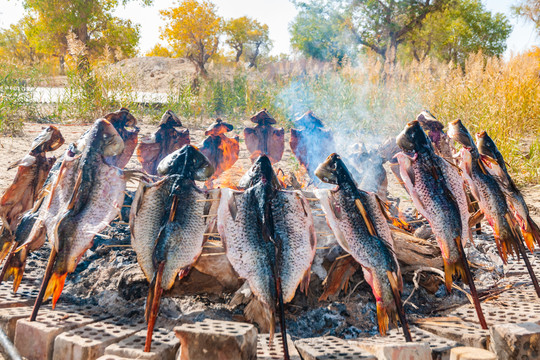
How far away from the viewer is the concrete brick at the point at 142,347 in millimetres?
1865

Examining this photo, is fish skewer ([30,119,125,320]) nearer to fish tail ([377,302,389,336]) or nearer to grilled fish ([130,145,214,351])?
grilled fish ([130,145,214,351])

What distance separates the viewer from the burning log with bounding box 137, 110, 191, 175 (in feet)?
13.5

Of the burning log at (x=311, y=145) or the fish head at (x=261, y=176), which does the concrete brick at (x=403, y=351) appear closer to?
the fish head at (x=261, y=176)

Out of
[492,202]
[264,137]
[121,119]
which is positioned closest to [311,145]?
[264,137]

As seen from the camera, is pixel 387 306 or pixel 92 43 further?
pixel 92 43

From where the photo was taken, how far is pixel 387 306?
2.07m

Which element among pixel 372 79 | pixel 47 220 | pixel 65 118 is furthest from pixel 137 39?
pixel 47 220

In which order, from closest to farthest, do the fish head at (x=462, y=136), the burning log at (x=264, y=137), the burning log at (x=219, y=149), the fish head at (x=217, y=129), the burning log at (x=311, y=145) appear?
the fish head at (x=462, y=136) → the burning log at (x=219, y=149) → the fish head at (x=217, y=129) → the burning log at (x=311, y=145) → the burning log at (x=264, y=137)

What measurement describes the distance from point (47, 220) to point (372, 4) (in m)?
30.0

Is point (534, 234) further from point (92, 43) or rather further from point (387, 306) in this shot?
point (92, 43)

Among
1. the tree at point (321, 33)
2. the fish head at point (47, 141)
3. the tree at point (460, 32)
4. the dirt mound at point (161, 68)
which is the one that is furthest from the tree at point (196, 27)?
the fish head at point (47, 141)

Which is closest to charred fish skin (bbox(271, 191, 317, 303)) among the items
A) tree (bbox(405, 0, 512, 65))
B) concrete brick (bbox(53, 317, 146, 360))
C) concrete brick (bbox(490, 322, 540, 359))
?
concrete brick (bbox(53, 317, 146, 360))

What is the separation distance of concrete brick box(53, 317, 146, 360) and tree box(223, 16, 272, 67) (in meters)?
43.6

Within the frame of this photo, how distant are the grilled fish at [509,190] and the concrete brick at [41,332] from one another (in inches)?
105
